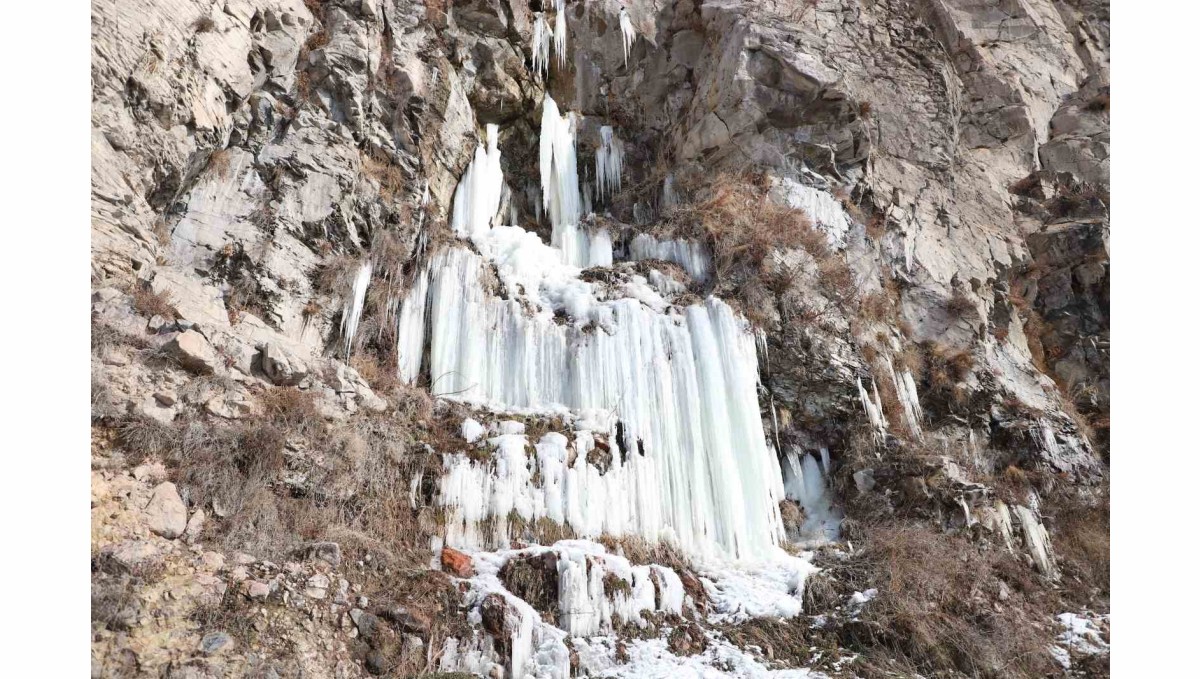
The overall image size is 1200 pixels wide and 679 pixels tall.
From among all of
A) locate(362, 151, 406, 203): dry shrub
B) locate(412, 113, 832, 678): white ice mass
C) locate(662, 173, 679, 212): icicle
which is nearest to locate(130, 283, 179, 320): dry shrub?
locate(412, 113, 832, 678): white ice mass

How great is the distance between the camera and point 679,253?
1406cm

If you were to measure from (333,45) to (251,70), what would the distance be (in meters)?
1.86

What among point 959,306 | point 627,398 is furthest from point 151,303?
point 959,306

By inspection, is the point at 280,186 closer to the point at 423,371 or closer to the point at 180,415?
the point at 423,371

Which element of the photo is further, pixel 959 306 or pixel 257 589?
pixel 959 306

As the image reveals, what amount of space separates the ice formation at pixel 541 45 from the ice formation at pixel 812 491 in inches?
495

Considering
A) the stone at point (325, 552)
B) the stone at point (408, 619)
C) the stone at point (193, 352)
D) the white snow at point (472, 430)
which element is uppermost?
the stone at point (193, 352)

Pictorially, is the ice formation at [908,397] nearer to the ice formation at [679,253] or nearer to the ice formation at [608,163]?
the ice formation at [679,253]

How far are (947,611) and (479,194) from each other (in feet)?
38.8

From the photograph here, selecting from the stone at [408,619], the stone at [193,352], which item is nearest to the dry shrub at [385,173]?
the stone at [193,352]

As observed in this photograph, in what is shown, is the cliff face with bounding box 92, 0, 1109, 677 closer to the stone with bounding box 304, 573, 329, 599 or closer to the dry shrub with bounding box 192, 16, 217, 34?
the stone with bounding box 304, 573, 329, 599

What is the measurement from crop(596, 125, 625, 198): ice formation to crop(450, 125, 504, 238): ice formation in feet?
10.5

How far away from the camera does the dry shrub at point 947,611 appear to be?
7.07 meters

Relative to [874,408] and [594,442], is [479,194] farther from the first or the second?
[874,408]
